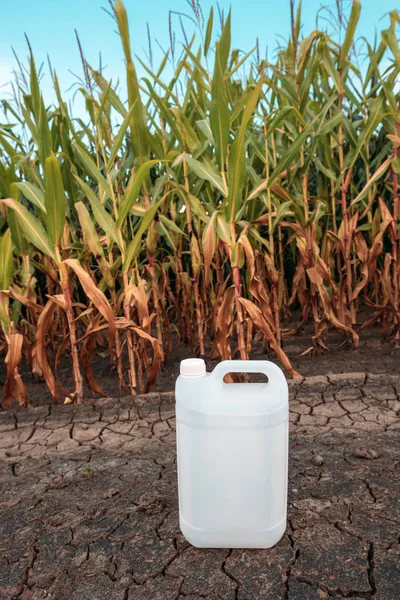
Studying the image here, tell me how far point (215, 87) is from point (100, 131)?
2.92 ft

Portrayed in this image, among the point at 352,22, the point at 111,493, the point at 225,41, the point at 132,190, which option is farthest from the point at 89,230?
the point at 352,22

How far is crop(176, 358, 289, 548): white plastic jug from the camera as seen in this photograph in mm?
1464

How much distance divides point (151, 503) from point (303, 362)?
2.00m

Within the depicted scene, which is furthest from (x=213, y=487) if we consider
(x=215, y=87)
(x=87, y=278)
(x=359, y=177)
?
(x=359, y=177)

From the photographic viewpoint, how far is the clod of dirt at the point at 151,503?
6.06 ft

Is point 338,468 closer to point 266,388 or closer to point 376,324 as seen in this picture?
point 266,388

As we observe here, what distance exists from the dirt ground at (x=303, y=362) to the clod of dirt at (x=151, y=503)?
4.54ft

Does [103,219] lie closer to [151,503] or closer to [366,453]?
[151,503]

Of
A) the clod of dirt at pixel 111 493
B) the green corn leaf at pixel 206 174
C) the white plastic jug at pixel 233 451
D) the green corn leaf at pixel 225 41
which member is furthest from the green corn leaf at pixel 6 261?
the white plastic jug at pixel 233 451

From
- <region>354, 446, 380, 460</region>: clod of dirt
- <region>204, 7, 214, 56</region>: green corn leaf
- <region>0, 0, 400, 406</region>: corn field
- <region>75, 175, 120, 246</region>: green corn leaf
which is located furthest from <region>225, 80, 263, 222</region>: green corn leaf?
<region>354, 446, 380, 460</region>: clod of dirt

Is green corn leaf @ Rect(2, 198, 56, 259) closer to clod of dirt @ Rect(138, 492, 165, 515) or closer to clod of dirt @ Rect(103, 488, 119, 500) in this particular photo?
clod of dirt @ Rect(103, 488, 119, 500)

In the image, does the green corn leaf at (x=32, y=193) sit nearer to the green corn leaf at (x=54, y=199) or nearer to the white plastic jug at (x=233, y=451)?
the green corn leaf at (x=54, y=199)

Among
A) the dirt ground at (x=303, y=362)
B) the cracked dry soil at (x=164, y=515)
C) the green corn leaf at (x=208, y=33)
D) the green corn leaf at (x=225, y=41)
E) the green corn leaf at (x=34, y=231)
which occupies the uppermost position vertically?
Answer: the green corn leaf at (x=208, y=33)

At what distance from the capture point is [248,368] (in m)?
1.46
